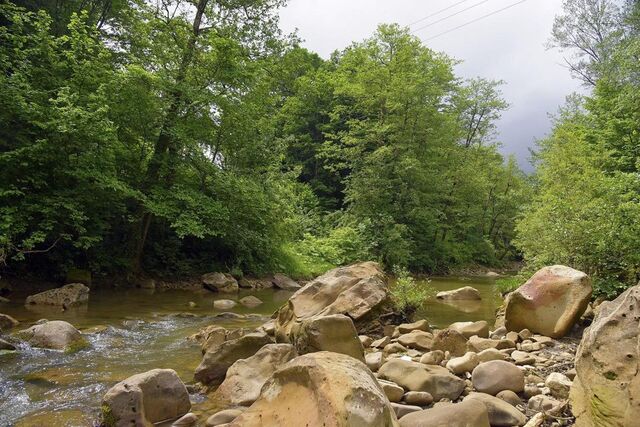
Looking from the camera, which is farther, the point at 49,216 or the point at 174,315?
the point at 49,216

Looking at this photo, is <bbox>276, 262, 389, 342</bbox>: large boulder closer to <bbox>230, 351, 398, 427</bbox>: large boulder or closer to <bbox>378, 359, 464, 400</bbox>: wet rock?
<bbox>378, 359, 464, 400</bbox>: wet rock

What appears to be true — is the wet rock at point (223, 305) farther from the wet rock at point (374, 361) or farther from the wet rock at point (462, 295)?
the wet rock at point (374, 361)

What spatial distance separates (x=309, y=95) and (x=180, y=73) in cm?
2173

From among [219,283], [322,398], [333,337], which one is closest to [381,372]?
[333,337]

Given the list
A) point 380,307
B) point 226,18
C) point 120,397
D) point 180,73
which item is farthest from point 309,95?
point 120,397

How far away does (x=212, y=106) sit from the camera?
1706 cm

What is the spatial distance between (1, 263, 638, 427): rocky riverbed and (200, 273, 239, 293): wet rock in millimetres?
7008

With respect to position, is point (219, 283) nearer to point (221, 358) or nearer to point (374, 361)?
point (221, 358)

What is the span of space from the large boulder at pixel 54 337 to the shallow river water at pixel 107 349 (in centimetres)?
17

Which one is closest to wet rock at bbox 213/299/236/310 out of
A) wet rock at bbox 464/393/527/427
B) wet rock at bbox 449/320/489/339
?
wet rock at bbox 449/320/489/339

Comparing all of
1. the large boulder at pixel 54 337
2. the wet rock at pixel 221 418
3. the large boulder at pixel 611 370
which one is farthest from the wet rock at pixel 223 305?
the large boulder at pixel 611 370

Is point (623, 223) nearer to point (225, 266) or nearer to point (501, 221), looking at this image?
point (225, 266)

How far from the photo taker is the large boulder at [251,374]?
5734 millimetres

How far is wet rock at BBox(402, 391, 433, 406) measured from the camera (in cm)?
520
